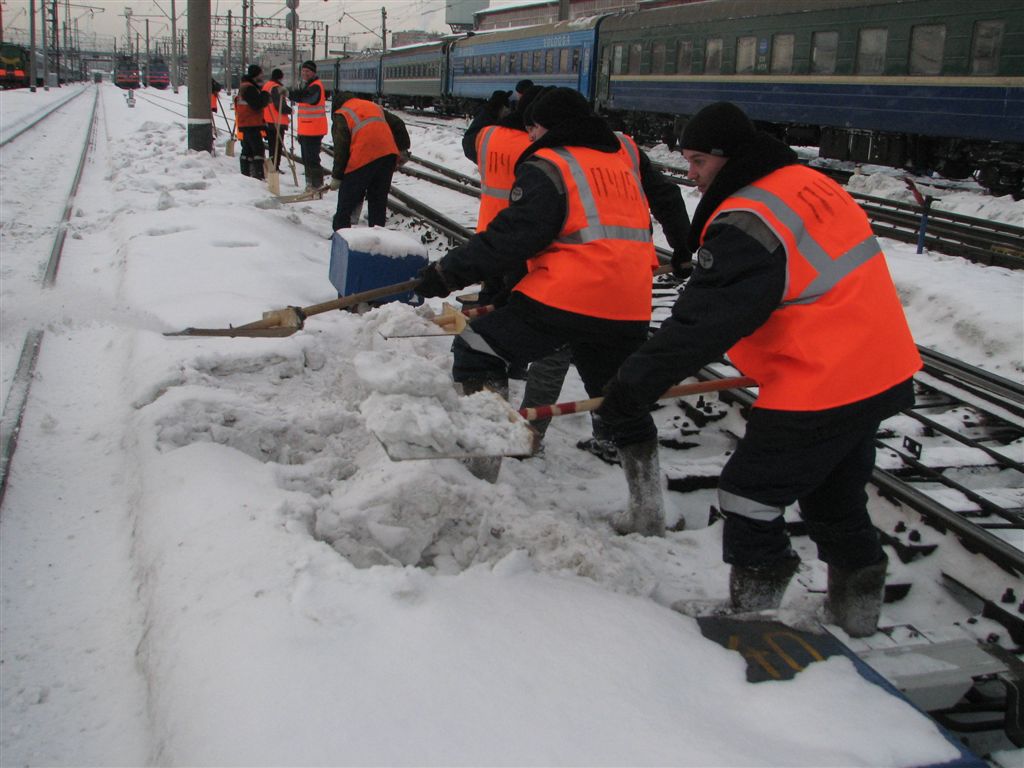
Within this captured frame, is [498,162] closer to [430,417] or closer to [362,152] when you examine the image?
[430,417]

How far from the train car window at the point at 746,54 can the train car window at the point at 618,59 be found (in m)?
4.61

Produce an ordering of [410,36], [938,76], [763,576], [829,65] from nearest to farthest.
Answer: [763,576] → [938,76] → [829,65] → [410,36]

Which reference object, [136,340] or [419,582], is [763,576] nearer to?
[419,582]

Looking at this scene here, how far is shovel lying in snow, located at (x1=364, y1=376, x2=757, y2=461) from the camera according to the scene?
3089 millimetres

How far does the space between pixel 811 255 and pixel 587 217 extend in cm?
115

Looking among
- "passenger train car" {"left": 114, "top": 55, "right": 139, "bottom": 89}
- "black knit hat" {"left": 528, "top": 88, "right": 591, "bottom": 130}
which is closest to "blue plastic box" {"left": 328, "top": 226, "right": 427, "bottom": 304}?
"black knit hat" {"left": 528, "top": 88, "right": 591, "bottom": 130}

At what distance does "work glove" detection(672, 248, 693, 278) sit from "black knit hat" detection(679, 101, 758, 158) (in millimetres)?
1076

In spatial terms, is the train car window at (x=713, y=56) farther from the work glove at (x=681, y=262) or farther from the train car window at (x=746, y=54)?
the work glove at (x=681, y=262)

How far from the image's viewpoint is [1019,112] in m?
11.9

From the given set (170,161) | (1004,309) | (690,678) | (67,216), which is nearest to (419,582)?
(690,678)

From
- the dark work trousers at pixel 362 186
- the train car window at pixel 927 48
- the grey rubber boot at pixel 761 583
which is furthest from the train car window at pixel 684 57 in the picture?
the grey rubber boot at pixel 761 583

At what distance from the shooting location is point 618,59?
2119cm

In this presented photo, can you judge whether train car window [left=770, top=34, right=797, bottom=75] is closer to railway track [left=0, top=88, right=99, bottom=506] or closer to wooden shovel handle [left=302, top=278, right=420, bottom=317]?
railway track [left=0, top=88, right=99, bottom=506]

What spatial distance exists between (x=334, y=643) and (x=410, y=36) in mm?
91575
